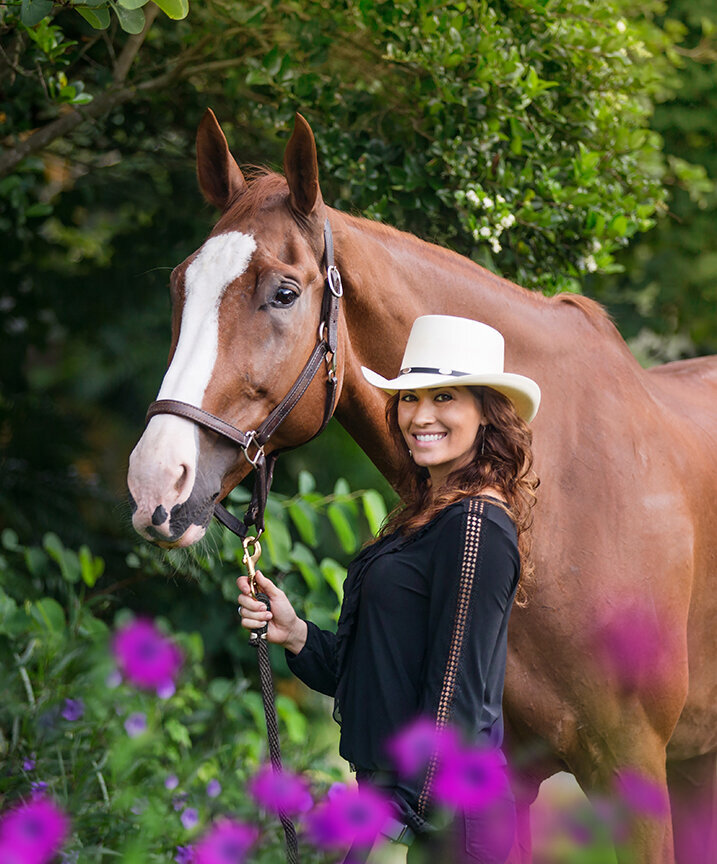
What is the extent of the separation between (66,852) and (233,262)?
1529mm

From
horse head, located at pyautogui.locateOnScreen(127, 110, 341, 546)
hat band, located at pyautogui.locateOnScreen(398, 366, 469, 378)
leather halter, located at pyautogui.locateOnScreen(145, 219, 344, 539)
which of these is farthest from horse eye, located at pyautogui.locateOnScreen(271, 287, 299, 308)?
hat band, located at pyautogui.locateOnScreen(398, 366, 469, 378)

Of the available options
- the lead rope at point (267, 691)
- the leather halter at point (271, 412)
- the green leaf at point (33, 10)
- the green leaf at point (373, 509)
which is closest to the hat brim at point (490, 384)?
the leather halter at point (271, 412)

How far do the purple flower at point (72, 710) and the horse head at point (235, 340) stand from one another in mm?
1302

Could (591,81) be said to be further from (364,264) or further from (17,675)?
(17,675)

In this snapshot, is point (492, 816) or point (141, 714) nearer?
point (492, 816)

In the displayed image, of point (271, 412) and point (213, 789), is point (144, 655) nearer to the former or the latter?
point (271, 412)

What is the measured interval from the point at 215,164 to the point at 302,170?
0.31m

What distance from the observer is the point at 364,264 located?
229cm

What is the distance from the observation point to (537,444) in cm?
239

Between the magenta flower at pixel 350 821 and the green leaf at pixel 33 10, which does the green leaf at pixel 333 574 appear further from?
the green leaf at pixel 33 10

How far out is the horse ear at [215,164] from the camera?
2.30m

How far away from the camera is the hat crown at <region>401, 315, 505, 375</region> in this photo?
187cm

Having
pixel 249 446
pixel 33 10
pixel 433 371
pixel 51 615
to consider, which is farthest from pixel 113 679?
pixel 33 10

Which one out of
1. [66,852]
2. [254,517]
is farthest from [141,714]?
[254,517]
